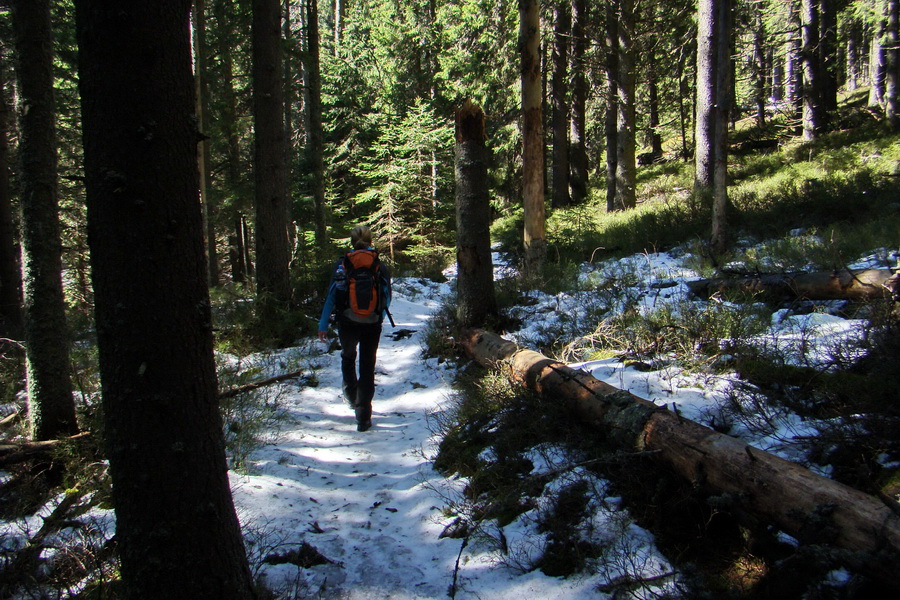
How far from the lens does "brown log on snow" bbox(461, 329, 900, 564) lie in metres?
2.02

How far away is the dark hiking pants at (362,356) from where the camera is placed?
559 centimetres

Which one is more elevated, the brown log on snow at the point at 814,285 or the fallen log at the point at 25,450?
the brown log on snow at the point at 814,285

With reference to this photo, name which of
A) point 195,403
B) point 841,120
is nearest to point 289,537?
point 195,403

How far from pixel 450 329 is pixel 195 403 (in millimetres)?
5734

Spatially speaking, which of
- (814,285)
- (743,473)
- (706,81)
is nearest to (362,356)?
(743,473)

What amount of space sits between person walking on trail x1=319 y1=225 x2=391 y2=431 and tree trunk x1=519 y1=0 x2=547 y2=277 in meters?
4.28

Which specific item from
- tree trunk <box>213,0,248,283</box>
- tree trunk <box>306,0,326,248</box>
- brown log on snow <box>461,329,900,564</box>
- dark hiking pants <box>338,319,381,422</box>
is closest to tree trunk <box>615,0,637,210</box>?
tree trunk <box>306,0,326,248</box>

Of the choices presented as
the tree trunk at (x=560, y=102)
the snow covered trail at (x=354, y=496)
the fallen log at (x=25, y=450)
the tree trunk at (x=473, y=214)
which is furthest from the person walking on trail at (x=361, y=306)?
the tree trunk at (x=560, y=102)

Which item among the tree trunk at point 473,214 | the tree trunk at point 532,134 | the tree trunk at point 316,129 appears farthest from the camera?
the tree trunk at point 316,129

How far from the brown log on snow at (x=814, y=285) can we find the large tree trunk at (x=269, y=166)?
6.77m

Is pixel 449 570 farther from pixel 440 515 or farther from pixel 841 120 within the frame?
pixel 841 120

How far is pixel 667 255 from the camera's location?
9.81m

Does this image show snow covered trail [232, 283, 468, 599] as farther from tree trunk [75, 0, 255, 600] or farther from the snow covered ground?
tree trunk [75, 0, 255, 600]

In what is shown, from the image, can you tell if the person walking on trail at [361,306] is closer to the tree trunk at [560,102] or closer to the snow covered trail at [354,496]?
the snow covered trail at [354,496]
